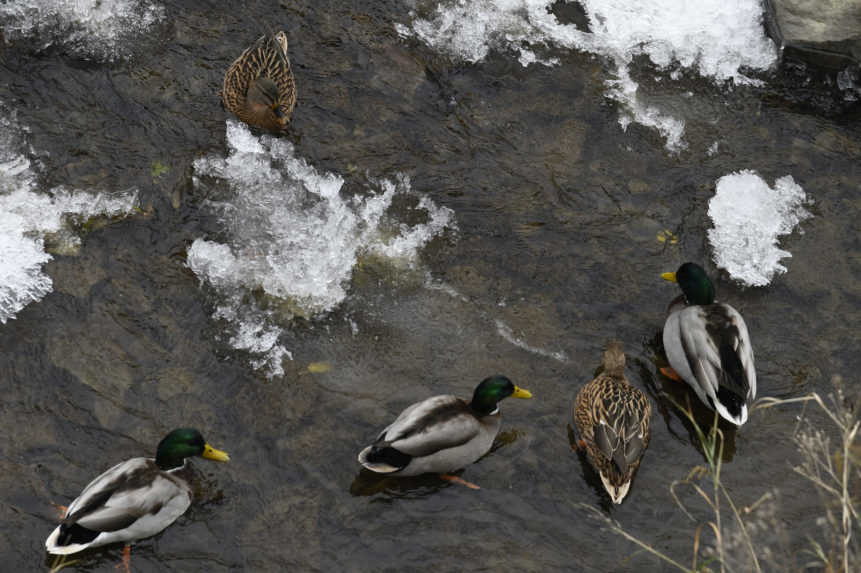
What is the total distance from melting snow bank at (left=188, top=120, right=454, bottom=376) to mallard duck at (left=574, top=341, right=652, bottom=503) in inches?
61.1

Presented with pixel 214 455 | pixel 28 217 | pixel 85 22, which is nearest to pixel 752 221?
pixel 214 455

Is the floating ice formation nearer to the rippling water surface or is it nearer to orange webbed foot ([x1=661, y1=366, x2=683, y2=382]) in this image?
the rippling water surface

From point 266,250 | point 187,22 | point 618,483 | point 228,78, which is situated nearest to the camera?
point 618,483

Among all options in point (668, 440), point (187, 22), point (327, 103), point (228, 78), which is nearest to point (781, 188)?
Result: point (668, 440)

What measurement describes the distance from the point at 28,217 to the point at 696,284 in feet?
14.5

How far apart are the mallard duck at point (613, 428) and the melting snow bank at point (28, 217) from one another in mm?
3322

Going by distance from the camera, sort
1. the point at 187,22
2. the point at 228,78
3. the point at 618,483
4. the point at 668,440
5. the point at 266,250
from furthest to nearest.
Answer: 1. the point at 187,22
2. the point at 228,78
3. the point at 266,250
4. the point at 668,440
5. the point at 618,483

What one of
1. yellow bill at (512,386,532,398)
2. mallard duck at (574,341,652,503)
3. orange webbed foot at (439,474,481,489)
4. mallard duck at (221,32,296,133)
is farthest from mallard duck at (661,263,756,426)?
mallard duck at (221,32,296,133)

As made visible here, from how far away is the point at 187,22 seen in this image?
722 centimetres

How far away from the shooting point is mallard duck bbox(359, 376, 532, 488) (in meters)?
5.18

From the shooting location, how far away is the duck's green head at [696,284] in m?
5.88

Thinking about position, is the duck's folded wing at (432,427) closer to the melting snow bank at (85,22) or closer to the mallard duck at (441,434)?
the mallard duck at (441,434)

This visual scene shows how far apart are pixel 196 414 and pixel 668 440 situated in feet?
9.48

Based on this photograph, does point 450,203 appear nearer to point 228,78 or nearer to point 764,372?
point 228,78
